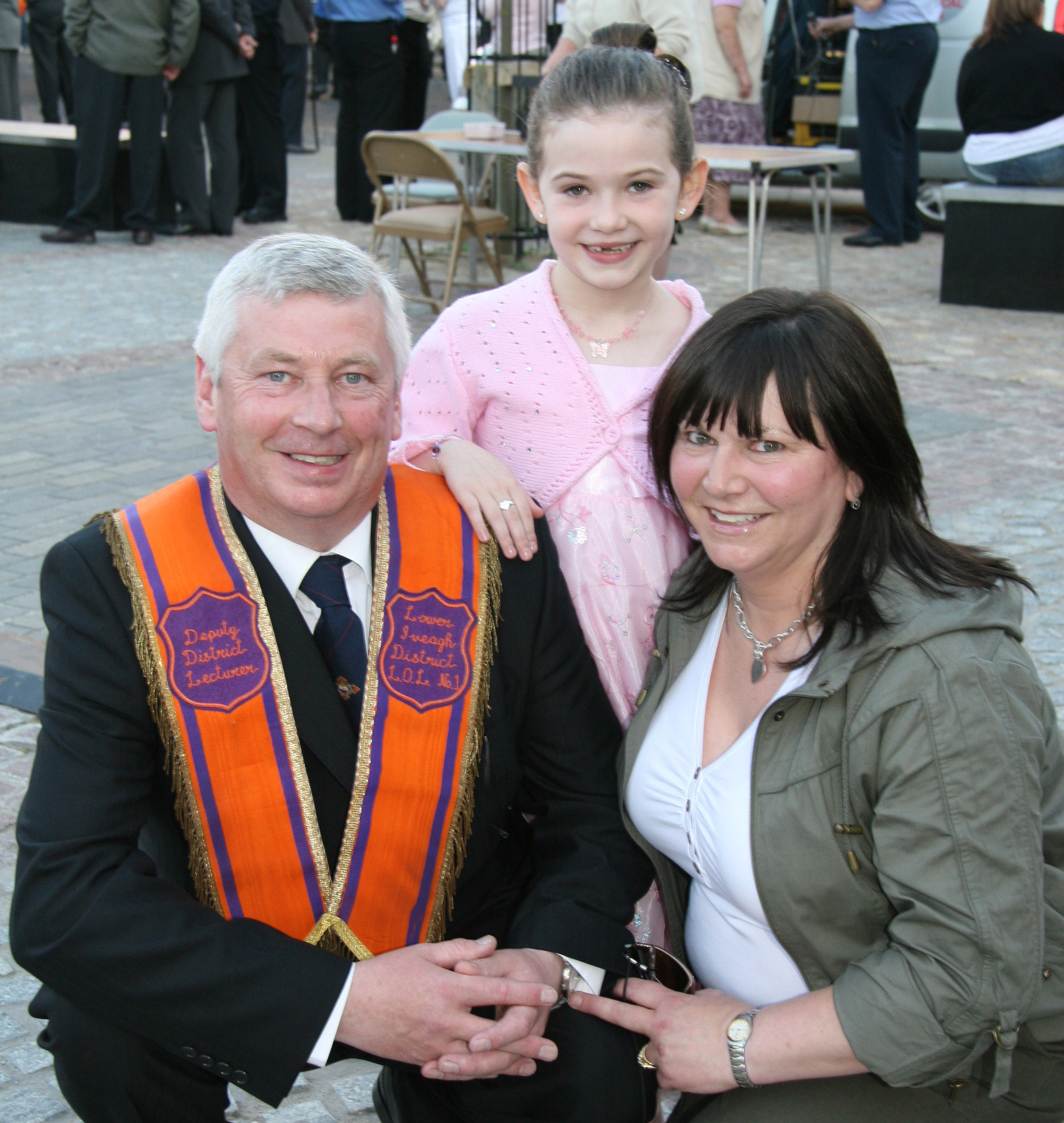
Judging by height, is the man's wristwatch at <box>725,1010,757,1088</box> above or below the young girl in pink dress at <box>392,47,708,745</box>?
below

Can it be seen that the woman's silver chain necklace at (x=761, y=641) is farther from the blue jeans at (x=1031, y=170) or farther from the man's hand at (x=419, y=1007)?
the blue jeans at (x=1031, y=170)

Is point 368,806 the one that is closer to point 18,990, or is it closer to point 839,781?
point 839,781

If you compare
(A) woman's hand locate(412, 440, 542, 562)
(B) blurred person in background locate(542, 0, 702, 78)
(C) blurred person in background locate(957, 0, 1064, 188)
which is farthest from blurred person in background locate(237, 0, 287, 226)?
(A) woman's hand locate(412, 440, 542, 562)

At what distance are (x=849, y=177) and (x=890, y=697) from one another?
10906mm

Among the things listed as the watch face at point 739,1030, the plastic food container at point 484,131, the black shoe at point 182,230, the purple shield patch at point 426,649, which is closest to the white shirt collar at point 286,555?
the purple shield patch at point 426,649

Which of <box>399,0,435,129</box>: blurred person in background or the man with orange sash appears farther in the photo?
<box>399,0,435,129</box>: blurred person in background

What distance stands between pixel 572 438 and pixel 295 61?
12.6 m

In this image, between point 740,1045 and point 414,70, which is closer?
point 740,1045

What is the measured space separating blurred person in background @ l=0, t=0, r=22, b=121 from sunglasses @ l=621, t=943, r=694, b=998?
12132 millimetres

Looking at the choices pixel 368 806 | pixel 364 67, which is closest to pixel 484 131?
pixel 364 67

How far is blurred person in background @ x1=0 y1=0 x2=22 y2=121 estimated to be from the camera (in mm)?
11992

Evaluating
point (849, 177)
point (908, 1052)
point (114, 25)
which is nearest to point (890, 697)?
point (908, 1052)

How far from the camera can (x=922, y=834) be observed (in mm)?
1787

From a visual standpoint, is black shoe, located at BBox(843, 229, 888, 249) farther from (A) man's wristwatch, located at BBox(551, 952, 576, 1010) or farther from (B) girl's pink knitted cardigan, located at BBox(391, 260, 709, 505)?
(A) man's wristwatch, located at BBox(551, 952, 576, 1010)
